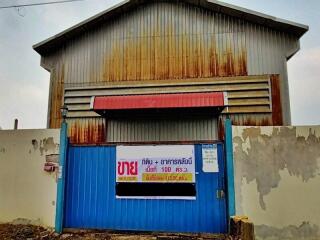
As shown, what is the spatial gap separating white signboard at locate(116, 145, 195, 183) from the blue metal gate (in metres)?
0.16

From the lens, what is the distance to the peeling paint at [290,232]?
19.3ft

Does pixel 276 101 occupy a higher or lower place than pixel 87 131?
higher

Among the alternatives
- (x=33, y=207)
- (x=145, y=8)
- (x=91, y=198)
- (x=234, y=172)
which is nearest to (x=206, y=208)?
(x=234, y=172)

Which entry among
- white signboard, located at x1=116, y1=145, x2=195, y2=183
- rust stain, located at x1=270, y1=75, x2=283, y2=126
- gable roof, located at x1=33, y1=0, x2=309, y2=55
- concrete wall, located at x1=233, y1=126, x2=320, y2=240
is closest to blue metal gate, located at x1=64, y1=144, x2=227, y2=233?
white signboard, located at x1=116, y1=145, x2=195, y2=183

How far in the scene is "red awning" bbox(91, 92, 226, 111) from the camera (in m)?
8.07

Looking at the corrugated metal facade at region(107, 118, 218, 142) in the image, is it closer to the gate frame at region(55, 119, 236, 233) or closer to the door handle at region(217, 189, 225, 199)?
the gate frame at region(55, 119, 236, 233)

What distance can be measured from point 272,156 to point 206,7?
5.78 metres

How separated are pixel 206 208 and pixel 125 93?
4.81 m

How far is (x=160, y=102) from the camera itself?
326 inches

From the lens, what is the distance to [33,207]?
6699mm

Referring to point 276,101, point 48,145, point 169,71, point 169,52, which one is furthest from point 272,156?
point 169,52

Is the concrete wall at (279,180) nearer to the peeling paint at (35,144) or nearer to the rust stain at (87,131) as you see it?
the peeling paint at (35,144)

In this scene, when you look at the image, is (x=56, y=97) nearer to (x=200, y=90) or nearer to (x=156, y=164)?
(x=200, y=90)

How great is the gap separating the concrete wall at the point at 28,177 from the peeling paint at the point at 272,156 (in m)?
4.04
